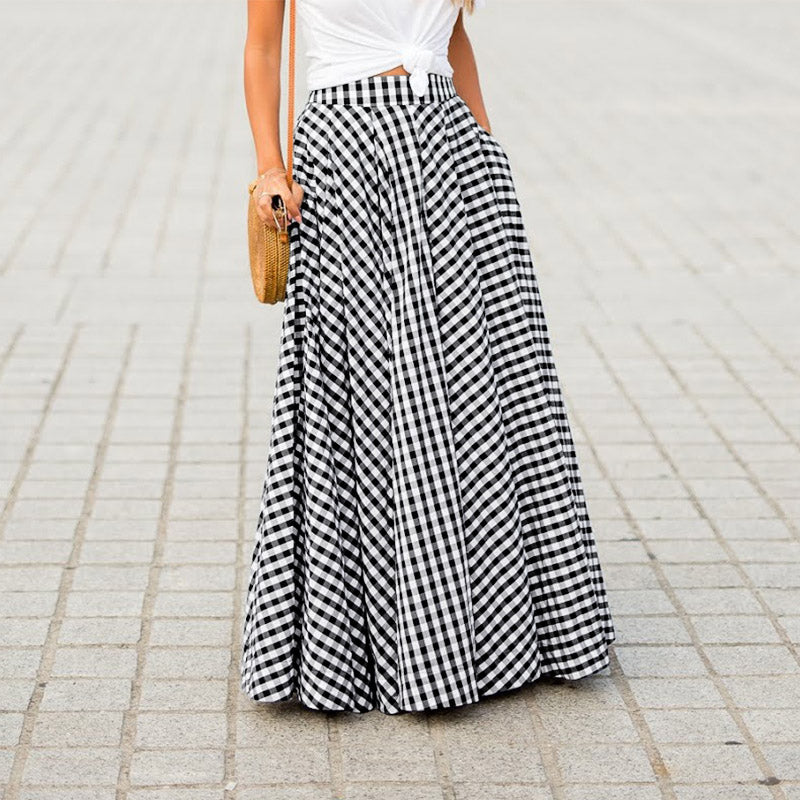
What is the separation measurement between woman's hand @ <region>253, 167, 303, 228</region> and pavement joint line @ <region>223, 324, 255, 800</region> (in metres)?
1.10

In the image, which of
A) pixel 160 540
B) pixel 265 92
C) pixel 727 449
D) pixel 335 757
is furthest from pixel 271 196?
pixel 727 449

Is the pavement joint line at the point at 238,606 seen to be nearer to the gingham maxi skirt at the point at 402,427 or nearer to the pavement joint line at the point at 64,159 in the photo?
the gingham maxi skirt at the point at 402,427

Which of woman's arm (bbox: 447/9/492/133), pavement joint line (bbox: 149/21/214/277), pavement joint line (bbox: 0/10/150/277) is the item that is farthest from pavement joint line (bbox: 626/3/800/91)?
woman's arm (bbox: 447/9/492/133)

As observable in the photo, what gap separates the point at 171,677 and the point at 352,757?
59cm

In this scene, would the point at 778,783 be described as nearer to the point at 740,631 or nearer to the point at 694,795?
the point at 694,795

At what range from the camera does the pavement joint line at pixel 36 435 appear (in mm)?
4531

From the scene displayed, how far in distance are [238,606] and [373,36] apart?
1.55 metres

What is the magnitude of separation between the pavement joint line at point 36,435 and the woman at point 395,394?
145 cm

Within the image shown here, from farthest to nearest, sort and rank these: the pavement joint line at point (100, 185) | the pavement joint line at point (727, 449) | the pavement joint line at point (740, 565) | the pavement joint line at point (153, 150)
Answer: the pavement joint line at point (153, 150), the pavement joint line at point (100, 185), the pavement joint line at point (727, 449), the pavement joint line at point (740, 565)

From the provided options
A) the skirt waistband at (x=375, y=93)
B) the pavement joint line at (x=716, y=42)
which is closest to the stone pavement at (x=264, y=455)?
the skirt waistband at (x=375, y=93)

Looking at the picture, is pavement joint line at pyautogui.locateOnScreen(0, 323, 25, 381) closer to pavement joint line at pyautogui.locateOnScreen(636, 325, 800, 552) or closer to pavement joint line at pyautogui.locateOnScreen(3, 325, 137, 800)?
pavement joint line at pyautogui.locateOnScreen(3, 325, 137, 800)

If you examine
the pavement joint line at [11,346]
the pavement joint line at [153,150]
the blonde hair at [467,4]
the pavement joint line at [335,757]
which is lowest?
the pavement joint line at [153,150]

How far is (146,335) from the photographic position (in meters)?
6.29

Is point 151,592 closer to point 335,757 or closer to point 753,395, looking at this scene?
point 335,757
